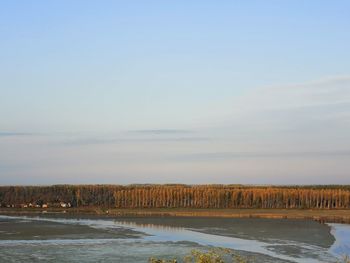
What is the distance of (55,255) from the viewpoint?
28.8 m

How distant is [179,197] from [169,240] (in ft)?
130

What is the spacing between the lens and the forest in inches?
2918

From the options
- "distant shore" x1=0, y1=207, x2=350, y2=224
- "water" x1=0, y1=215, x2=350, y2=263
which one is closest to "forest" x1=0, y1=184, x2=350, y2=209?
"distant shore" x1=0, y1=207, x2=350, y2=224

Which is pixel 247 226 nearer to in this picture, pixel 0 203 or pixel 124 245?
pixel 124 245

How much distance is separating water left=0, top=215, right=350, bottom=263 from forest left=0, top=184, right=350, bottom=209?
21.7m

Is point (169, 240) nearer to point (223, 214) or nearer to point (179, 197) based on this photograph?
point (223, 214)

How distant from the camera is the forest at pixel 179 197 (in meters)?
74.1

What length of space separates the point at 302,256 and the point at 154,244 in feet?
27.6

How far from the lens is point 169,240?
36.3 meters

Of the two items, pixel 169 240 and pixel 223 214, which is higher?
pixel 223 214

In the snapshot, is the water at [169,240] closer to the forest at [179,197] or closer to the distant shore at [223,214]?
the distant shore at [223,214]

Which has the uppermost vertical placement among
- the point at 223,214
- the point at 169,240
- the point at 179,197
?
the point at 179,197

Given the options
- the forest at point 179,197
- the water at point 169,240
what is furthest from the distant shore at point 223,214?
the water at point 169,240

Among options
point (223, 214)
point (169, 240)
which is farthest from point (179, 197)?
point (169, 240)
